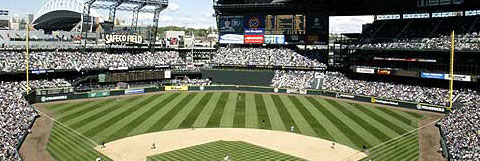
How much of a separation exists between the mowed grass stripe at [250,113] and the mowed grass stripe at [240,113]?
1.53ft

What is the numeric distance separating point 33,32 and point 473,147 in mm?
83067

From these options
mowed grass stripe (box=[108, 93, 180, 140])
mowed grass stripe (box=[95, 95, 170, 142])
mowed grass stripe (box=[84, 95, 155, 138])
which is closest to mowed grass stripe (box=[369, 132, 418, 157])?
mowed grass stripe (box=[95, 95, 170, 142])

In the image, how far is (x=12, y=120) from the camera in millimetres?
38688

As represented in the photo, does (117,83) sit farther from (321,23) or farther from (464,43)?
(464,43)

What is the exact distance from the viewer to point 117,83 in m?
73.2

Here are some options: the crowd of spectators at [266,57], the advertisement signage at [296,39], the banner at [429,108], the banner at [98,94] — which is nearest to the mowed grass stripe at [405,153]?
the banner at [429,108]

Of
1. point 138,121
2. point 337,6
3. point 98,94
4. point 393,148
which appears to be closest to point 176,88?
point 98,94

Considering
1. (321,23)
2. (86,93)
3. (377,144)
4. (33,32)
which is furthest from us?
(33,32)

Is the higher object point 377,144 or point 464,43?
point 464,43

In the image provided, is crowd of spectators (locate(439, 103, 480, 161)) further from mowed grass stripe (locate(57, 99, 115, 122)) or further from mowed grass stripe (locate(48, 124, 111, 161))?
mowed grass stripe (locate(57, 99, 115, 122))

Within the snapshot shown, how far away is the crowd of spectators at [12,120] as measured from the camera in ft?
97.2

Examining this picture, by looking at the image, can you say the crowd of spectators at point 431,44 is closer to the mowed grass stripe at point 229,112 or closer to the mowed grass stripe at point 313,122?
the mowed grass stripe at point 313,122

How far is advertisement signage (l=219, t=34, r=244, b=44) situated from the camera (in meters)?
83.9

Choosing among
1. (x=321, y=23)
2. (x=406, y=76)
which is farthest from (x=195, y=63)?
(x=406, y=76)
